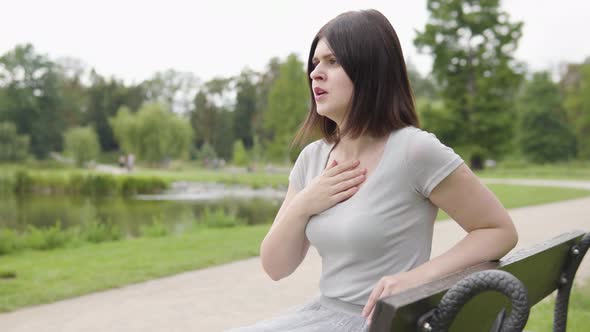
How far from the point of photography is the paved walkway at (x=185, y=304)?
165 inches

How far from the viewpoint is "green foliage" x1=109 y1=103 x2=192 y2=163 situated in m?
39.7

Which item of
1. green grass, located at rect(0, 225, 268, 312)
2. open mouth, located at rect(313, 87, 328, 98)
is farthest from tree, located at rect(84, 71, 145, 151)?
open mouth, located at rect(313, 87, 328, 98)

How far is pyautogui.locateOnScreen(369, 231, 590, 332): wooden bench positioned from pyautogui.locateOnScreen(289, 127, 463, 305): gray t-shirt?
0.20 m

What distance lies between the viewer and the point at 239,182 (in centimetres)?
2934

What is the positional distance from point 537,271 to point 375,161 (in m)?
0.65

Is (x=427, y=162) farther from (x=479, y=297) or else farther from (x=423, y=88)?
(x=423, y=88)

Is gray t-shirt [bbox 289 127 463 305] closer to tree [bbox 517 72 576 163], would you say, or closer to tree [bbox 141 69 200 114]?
tree [bbox 517 72 576 163]

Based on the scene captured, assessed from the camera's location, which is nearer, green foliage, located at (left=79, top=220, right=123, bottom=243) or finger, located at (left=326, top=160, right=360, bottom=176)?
finger, located at (left=326, top=160, right=360, bottom=176)

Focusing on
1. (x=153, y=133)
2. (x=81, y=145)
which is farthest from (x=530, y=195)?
(x=81, y=145)

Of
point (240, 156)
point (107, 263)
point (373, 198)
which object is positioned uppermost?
point (373, 198)

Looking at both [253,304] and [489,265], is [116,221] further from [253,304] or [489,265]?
[489,265]

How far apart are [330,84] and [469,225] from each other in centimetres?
55

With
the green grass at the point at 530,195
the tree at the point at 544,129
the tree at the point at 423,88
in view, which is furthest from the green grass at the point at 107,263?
the tree at the point at 423,88

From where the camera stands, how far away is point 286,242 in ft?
5.77
